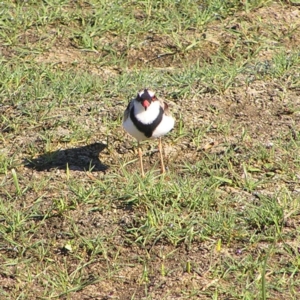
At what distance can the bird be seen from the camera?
241 inches

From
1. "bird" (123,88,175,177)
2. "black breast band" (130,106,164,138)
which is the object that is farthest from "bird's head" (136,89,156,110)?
"black breast band" (130,106,164,138)

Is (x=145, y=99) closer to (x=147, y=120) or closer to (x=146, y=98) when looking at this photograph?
(x=146, y=98)

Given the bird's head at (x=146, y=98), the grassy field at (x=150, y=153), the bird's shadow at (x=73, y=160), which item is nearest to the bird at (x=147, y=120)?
the bird's head at (x=146, y=98)

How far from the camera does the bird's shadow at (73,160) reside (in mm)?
6246

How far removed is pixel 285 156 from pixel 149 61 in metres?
2.17

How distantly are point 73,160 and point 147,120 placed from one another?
2.27ft

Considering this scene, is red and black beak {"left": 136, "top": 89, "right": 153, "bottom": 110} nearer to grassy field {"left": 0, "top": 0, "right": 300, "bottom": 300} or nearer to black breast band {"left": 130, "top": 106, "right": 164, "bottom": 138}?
black breast band {"left": 130, "top": 106, "right": 164, "bottom": 138}

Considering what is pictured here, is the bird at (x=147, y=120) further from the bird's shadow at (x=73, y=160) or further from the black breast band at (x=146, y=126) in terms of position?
the bird's shadow at (x=73, y=160)

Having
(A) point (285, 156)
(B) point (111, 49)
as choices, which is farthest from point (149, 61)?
(A) point (285, 156)

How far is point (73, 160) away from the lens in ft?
20.9

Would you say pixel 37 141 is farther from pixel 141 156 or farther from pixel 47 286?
pixel 47 286

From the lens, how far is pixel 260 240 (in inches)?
209

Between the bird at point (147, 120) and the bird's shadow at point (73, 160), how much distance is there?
1.19ft

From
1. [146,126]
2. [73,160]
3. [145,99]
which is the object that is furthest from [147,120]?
[73,160]
